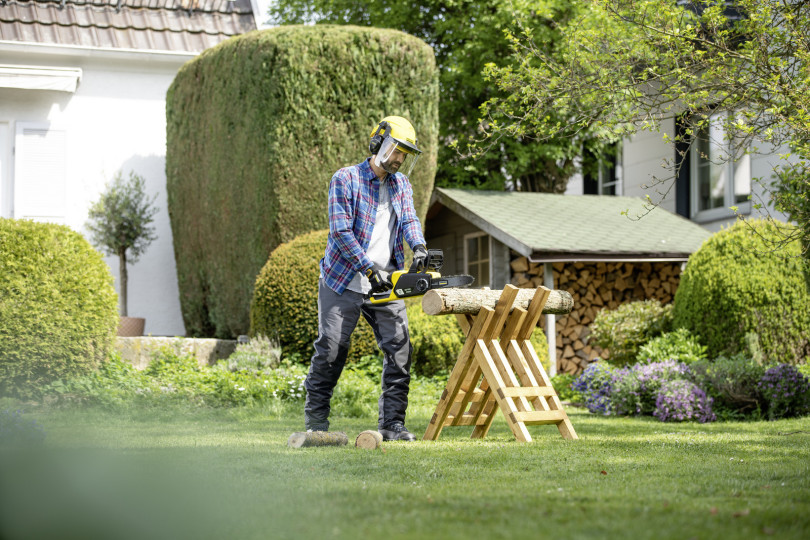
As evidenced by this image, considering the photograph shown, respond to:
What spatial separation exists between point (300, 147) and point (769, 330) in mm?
5999

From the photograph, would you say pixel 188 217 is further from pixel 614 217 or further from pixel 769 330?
pixel 769 330

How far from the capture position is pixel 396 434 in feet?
19.8

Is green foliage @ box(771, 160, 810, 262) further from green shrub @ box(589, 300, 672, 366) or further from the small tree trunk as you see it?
the small tree trunk

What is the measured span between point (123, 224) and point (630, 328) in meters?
7.27

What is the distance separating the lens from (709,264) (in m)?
10.4

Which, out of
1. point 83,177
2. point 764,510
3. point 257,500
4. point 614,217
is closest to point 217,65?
point 83,177

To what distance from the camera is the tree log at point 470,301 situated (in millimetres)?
5723

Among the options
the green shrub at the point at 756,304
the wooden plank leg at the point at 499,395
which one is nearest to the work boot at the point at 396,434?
the wooden plank leg at the point at 499,395

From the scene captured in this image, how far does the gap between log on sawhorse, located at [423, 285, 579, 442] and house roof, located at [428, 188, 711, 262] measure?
6066mm

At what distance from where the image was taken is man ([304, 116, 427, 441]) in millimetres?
5918

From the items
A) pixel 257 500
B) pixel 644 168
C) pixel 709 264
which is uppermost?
pixel 644 168

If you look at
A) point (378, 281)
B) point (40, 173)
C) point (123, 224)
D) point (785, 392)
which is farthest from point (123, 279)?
point (785, 392)

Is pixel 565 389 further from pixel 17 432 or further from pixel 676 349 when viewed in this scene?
pixel 17 432

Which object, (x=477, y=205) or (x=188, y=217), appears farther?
(x=477, y=205)
